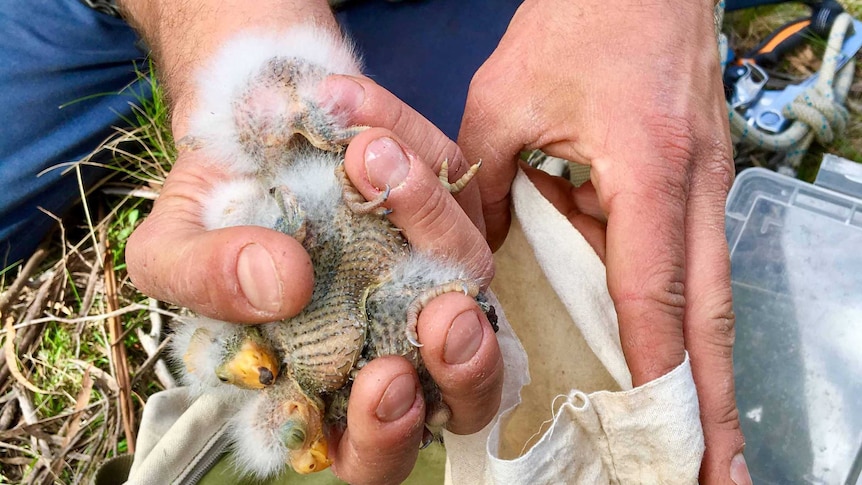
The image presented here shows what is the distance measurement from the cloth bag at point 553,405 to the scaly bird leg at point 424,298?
22 centimetres

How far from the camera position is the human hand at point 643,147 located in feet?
3.43

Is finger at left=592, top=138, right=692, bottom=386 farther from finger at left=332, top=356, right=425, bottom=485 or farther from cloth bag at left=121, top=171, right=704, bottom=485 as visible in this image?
finger at left=332, top=356, right=425, bottom=485

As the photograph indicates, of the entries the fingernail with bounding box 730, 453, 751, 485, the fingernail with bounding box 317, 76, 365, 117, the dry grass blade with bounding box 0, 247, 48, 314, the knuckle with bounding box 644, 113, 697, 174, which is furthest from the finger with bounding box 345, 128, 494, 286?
the dry grass blade with bounding box 0, 247, 48, 314

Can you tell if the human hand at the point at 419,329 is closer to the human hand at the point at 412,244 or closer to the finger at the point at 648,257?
the human hand at the point at 412,244

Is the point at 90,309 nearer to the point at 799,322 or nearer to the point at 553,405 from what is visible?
the point at 553,405

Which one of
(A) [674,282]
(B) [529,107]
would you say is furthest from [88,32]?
(A) [674,282]

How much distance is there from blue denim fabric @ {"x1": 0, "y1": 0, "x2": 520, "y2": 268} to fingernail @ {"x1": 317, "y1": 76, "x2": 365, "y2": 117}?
2.63 feet

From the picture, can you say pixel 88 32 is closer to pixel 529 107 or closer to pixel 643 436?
pixel 529 107

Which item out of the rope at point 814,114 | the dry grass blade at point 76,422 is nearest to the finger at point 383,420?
the dry grass blade at point 76,422

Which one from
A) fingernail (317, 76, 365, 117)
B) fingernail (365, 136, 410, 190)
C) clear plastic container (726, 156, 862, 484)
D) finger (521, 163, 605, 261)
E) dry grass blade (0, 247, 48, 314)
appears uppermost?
fingernail (317, 76, 365, 117)

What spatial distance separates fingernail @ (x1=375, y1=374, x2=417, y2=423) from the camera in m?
0.84

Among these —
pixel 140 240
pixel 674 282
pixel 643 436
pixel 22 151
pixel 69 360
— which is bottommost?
pixel 69 360

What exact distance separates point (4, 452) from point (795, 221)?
2.09 meters

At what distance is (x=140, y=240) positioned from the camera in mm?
1006
